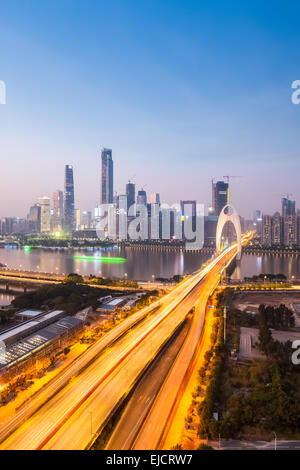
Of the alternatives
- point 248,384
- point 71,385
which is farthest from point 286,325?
point 71,385

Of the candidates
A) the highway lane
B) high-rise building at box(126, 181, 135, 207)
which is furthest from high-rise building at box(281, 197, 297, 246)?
high-rise building at box(126, 181, 135, 207)

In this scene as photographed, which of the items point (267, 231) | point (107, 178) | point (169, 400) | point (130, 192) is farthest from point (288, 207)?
point (169, 400)

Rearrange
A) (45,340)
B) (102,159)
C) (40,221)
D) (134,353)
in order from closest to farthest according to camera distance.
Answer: (134,353), (45,340), (40,221), (102,159)

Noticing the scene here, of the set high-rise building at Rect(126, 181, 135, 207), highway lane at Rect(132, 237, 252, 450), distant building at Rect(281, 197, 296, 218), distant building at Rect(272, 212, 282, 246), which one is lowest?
highway lane at Rect(132, 237, 252, 450)

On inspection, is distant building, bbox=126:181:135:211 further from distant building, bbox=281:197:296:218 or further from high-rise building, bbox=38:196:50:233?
distant building, bbox=281:197:296:218

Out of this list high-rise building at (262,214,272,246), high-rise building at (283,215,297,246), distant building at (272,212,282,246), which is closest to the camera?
high-rise building at (283,215,297,246)

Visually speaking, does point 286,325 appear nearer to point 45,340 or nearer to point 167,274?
point 45,340
